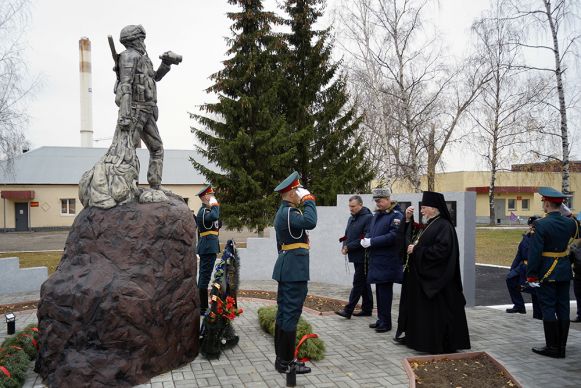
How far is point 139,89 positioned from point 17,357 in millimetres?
3438

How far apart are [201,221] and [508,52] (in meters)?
14.4

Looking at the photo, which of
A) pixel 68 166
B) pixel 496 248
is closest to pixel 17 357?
pixel 496 248

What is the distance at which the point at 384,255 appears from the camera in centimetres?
716

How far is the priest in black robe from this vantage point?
19.3ft

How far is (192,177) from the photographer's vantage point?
37.1 metres

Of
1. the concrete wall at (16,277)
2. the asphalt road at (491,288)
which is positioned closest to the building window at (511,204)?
the asphalt road at (491,288)

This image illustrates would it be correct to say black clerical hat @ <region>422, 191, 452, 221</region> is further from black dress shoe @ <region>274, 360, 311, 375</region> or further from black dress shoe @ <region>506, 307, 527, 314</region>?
black dress shoe @ <region>506, 307, 527, 314</region>

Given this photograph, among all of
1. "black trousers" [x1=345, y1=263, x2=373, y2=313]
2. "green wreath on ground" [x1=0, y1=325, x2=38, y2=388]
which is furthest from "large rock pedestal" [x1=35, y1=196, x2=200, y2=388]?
"black trousers" [x1=345, y1=263, x2=373, y2=313]

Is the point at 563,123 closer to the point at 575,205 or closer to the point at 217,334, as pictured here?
the point at 217,334

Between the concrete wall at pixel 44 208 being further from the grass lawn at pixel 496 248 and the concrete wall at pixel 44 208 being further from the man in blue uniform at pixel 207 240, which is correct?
the man in blue uniform at pixel 207 240

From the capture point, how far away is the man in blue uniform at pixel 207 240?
7914 millimetres

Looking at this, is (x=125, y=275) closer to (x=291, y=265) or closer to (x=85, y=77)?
(x=291, y=265)

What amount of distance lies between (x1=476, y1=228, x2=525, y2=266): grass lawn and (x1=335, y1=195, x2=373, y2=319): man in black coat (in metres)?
8.94

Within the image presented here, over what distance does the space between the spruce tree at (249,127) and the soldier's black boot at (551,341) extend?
10.2m
